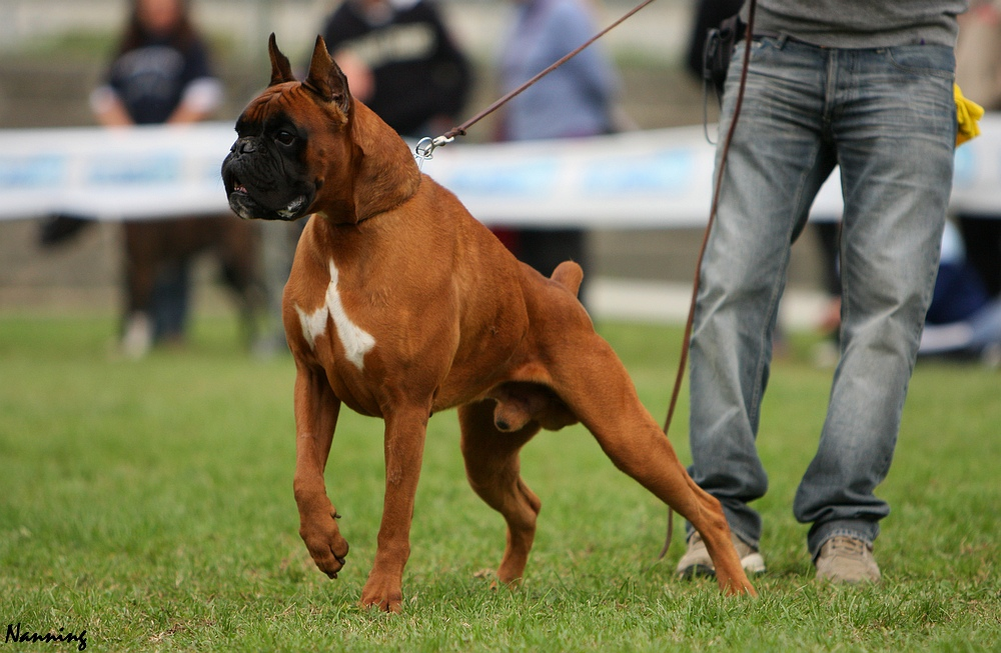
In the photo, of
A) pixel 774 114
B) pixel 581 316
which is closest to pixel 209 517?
pixel 581 316

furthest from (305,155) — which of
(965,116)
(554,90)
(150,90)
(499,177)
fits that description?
(150,90)

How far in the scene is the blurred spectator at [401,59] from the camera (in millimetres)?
8586

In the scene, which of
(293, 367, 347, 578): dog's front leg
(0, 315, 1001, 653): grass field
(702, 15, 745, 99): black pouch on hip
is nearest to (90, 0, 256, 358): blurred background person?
(0, 315, 1001, 653): grass field

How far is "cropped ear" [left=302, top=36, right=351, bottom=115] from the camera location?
2930mm

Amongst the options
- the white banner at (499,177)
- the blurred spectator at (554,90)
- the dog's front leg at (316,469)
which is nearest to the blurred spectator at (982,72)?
the white banner at (499,177)

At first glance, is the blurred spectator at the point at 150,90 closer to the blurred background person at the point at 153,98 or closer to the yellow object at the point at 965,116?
the blurred background person at the point at 153,98

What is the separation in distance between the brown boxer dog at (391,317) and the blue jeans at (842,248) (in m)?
0.44

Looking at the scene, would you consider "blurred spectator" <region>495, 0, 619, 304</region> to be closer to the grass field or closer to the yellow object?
the grass field

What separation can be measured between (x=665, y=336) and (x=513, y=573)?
750cm

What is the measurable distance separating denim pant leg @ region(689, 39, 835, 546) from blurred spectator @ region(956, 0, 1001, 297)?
211 inches

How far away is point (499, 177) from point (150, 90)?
331 centimetres

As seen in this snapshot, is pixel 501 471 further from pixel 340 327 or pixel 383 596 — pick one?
pixel 340 327

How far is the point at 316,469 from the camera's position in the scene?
10.3 feet

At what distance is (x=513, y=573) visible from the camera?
3.85 metres
